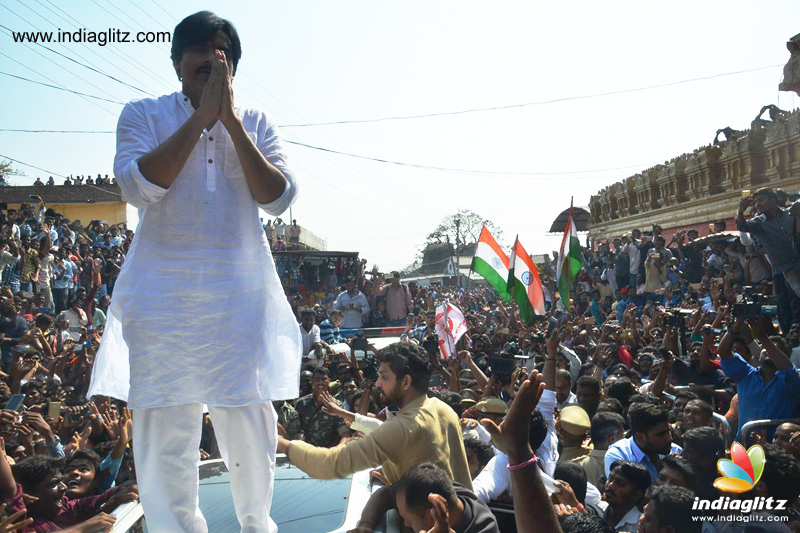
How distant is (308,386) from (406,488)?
17.9 feet

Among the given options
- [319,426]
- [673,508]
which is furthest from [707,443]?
[319,426]

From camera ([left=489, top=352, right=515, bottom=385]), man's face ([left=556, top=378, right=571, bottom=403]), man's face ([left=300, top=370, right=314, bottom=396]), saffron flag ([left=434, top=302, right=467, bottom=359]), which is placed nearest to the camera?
camera ([left=489, top=352, right=515, bottom=385])

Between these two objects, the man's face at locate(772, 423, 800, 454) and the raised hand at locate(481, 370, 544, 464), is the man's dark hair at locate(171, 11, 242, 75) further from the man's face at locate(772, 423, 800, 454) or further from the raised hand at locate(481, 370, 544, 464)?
the man's face at locate(772, 423, 800, 454)

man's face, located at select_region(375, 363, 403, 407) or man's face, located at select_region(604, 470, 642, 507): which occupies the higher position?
man's face, located at select_region(375, 363, 403, 407)

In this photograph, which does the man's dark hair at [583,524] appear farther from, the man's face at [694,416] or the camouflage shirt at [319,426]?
the camouflage shirt at [319,426]

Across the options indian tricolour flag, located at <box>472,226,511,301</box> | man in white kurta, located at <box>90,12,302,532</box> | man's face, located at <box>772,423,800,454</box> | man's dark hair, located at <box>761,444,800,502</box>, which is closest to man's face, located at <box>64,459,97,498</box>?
man in white kurta, located at <box>90,12,302,532</box>

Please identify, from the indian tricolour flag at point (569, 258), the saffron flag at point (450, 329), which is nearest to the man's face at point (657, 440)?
the saffron flag at point (450, 329)

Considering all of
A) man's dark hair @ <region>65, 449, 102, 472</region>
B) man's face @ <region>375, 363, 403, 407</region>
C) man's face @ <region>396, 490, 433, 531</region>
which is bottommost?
man's dark hair @ <region>65, 449, 102, 472</region>

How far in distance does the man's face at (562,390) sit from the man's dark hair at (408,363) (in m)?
3.99

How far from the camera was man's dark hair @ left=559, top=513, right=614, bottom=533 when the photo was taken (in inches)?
118

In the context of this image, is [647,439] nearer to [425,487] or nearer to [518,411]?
[425,487]

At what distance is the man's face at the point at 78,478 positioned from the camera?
4.32m

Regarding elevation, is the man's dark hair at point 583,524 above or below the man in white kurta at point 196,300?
below

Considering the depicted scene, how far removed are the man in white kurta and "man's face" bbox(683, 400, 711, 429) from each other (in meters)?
3.76
